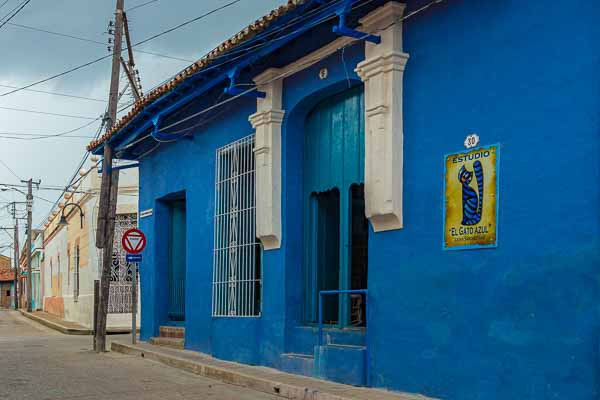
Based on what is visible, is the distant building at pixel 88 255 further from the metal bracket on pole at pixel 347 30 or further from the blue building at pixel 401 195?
the metal bracket on pole at pixel 347 30

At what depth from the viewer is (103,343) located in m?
16.0

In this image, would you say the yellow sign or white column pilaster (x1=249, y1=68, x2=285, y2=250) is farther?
white column pilaster (x1=249, y1=68, x2=285, y2=250)

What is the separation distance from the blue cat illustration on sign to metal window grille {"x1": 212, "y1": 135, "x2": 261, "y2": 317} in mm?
4784

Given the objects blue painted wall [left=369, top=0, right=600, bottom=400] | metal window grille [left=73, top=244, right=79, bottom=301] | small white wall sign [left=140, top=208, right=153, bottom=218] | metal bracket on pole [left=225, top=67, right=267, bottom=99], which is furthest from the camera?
metal window grille [left=73, top=244, right=79, bottom=301]

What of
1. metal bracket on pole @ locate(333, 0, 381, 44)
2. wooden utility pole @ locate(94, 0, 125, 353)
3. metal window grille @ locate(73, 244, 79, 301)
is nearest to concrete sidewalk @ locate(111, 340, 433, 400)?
wooden utility pole @ locate(94, 0, 125, 353)

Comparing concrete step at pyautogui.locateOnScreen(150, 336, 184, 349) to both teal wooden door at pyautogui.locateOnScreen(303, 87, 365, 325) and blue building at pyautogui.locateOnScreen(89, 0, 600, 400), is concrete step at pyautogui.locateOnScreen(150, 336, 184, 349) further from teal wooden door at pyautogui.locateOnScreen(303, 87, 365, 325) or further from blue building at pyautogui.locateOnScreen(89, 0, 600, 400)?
teal wooden door at pyautogui.locateOnScreen(303, 87, 365, 325)

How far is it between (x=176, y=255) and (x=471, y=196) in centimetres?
988

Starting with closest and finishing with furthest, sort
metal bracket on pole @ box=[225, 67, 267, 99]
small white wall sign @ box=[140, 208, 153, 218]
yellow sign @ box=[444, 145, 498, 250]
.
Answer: yellow sign @ box=[444, 145, 498, 250], metal bracket on pole @ box=[225, 67, 267, 99], small white wall sign @ box=[140, 208, 153, 218]

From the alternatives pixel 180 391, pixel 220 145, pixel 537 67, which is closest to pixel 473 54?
pixel 537 67

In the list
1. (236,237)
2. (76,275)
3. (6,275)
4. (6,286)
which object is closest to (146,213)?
(236,237)

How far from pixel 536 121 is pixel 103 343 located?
37.9 ft

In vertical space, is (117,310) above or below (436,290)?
below

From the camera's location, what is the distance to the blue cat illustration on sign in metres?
7.53

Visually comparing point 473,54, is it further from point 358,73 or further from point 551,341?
point 551,341
